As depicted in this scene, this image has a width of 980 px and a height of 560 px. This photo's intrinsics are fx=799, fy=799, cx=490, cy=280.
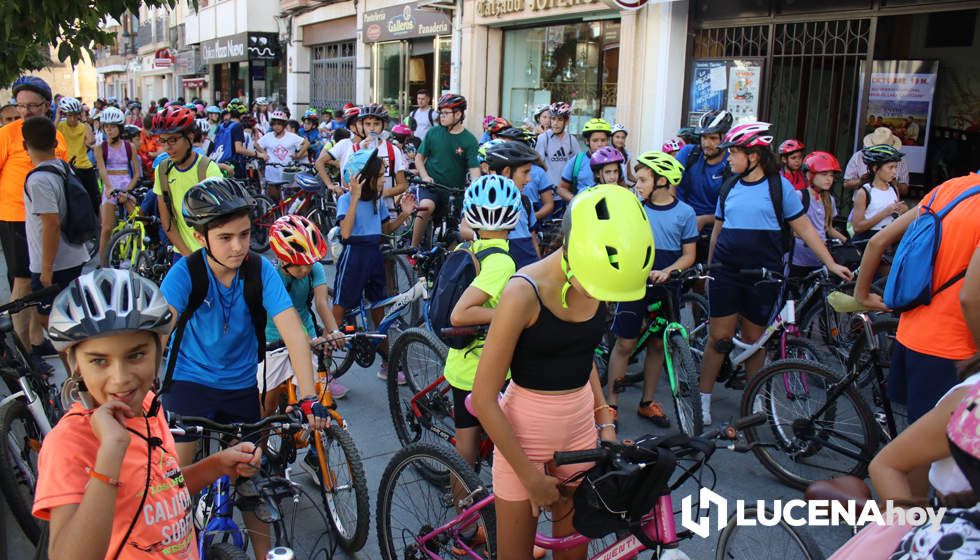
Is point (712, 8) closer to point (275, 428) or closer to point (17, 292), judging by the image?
point (17, 292)

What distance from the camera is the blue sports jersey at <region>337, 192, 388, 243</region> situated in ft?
21.1

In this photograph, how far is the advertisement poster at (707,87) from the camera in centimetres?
1162

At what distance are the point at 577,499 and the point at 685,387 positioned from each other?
10.3ft

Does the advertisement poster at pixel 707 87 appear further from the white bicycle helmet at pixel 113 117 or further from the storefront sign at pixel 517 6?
the white bicycle helmet at pixel 113 117

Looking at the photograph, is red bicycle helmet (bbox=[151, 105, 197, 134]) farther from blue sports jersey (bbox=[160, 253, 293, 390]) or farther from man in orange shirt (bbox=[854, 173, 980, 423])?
man in orange shirt (bbox=[854, 173, 980, 423])

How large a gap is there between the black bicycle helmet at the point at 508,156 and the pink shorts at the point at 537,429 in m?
3.59

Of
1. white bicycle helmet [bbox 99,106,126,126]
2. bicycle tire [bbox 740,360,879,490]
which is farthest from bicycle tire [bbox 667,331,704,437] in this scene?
white bicycle helmet [bbox 99,106,126,126]

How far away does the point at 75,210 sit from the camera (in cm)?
573

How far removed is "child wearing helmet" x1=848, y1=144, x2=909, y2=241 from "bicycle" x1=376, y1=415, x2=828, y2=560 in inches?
197

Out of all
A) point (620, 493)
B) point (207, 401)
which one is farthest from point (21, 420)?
point (620, 493)

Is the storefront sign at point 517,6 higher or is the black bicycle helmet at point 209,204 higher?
the storefront sign at point 517,6

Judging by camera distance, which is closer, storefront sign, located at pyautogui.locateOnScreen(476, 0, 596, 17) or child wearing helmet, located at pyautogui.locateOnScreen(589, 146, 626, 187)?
child wearing helmet, located at pyautogui.locateOnScreen(589, 146, 626, 187)

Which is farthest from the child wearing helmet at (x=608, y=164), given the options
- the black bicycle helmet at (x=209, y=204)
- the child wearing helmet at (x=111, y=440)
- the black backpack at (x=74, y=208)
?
the child wearing helmet at (x=111, y=440)

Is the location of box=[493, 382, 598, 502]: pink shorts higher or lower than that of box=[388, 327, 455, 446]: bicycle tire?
higher
